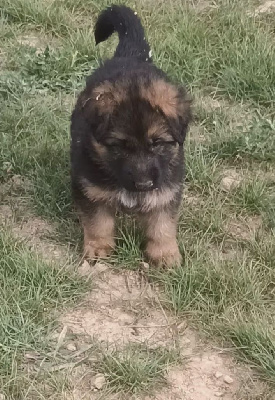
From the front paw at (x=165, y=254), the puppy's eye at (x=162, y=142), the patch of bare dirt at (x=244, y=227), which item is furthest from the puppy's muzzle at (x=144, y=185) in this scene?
the patch of bare dirt at (x=244, y=227)

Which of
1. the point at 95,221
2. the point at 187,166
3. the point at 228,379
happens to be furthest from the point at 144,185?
the point at 187,166

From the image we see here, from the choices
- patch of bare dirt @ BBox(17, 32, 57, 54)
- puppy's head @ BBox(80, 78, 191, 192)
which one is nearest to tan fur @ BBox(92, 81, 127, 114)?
puppy's head @ BBox(80, 78, 191, 192)

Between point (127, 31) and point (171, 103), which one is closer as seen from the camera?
point (171, 103)

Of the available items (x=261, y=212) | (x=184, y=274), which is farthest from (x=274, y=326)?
(x=261, y=212)

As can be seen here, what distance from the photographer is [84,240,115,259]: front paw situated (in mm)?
3574

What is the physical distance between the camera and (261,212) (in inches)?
154

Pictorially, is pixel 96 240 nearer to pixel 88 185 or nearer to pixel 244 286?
pixel 88 185

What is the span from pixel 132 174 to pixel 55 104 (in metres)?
1.92

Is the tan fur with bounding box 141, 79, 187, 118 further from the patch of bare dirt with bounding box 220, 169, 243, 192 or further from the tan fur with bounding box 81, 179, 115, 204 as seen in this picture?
the patch of bare dirt with bounding box 220, 169, 243, 192

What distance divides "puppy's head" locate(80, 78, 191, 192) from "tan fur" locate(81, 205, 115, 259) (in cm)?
37

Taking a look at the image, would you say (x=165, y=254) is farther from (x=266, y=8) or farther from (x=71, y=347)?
(x=266, y=8)

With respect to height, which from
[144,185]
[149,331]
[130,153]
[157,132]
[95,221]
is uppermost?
[157,132]

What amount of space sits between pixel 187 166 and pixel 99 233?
3.01 ft

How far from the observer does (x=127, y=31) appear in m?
3.99
